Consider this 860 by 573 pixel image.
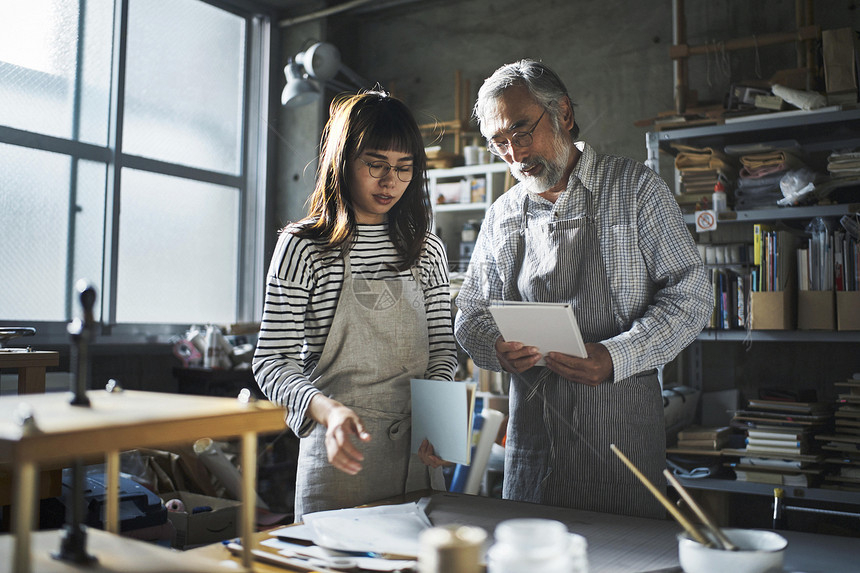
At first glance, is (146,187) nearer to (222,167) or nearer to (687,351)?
(222,167)

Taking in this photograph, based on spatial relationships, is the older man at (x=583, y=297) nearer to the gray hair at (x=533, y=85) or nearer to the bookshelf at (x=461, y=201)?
the gray hair at (x=533, y=85)

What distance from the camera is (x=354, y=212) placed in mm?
1600

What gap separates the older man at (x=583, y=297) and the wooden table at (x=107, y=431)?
0.92m

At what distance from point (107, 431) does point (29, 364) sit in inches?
67.3

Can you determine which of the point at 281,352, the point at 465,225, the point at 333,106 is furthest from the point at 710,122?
the point at 281,352

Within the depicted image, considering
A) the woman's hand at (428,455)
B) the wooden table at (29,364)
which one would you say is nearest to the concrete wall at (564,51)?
the wooden table at (29,364)

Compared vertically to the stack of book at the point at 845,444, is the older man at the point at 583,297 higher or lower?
higher

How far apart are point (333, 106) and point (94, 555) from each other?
1.17 meters

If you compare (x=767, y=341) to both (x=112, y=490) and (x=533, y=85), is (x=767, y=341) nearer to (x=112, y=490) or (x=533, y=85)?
(x=533, y=85)

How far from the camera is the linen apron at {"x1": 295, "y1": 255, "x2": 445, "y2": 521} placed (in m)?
1.46

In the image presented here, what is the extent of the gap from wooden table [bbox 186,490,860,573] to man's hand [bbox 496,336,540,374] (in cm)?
36

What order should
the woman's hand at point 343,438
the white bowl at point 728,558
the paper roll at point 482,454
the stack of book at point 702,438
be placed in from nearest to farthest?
the white bowl at point 728,558, the woman's hand at point 343,438, the paper roll at point 482,454, the stack of book at point 702,438

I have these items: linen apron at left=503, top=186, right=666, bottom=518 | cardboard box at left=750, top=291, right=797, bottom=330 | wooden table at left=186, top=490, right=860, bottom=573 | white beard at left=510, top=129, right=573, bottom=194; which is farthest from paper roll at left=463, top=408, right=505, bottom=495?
cardboard box at left=750, top=291, right=797, bottom=330

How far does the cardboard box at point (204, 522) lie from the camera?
116 inches
